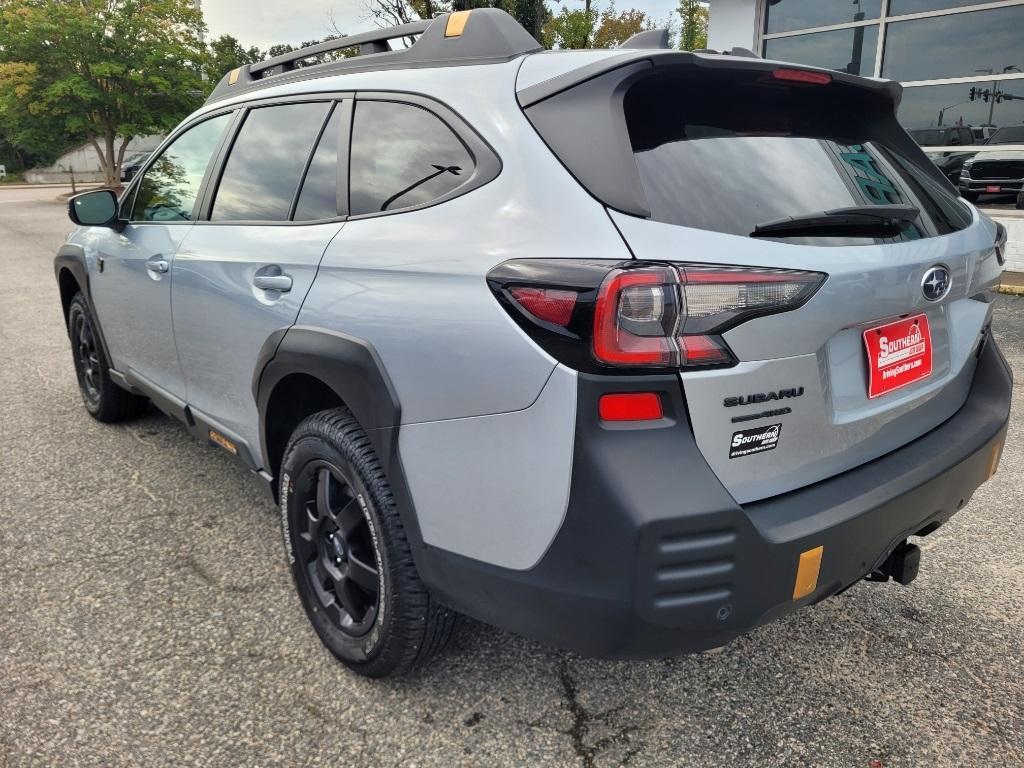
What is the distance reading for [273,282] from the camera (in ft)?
7.68

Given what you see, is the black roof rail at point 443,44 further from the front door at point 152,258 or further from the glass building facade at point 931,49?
the glass building facade at point 931,49

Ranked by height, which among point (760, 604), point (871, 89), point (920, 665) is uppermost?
point (871, 89)

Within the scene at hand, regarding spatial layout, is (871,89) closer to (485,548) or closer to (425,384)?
(425,384)

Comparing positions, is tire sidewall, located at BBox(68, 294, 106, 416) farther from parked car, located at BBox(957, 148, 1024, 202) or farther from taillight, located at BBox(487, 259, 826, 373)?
parked car, located at BBox(957, 148, 1024, 202)

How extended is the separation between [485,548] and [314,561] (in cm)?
92

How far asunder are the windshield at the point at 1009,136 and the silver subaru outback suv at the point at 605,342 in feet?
31.7

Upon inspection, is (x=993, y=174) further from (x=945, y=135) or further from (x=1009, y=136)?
(x=945, y=135)

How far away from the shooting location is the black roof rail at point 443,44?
79.4 inches

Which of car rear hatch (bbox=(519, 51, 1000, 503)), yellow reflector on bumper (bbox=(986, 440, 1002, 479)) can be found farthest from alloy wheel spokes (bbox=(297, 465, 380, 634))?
yellow reflector on bumper (bbox=(986, 440, 1002, 479))

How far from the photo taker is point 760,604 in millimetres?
1620

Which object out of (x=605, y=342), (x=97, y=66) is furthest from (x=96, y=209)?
(x=97, y=66)

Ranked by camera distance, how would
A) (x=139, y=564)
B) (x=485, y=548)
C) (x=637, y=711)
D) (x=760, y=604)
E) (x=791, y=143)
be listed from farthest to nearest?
(x=139, y=564) < (x=637, y=711) < (x=791, y=143) < (x=485, y=548) < (x=760, y=604)

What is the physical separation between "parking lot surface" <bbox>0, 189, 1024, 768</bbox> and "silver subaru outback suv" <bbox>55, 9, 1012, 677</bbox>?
0.23 metres

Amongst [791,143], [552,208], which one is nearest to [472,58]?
[552,208]
